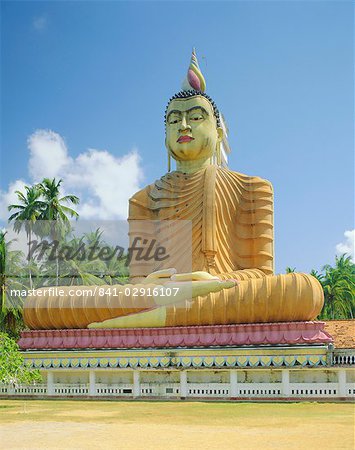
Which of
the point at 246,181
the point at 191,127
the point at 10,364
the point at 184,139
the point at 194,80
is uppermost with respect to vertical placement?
the point at 194,80

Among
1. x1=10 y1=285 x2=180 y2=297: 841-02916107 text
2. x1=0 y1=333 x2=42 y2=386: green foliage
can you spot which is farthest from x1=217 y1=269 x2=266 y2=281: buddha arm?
x1=0 y1=333 x2=42 y2=386: green foliage

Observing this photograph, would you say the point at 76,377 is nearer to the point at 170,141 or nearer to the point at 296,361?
the point at 296,361

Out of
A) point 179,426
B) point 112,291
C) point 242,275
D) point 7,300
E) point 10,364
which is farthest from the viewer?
point 7,300

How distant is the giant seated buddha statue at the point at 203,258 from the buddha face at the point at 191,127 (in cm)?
3

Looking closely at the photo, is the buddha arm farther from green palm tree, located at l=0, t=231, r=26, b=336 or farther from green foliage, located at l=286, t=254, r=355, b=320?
green foliage, located at l=286, t=254, r=355, b=320

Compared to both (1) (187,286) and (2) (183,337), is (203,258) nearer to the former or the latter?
(1) (187,286)

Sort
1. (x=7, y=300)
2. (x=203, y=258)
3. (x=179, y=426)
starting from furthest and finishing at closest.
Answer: (x=7, y=300) → (x=203, y=258) → (x=179, y=426)

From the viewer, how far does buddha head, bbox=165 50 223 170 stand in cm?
1838

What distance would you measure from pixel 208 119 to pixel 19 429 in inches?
463

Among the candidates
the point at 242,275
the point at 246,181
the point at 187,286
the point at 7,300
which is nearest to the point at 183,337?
the point at 187,286

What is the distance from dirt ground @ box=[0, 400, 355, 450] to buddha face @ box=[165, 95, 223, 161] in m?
8.06

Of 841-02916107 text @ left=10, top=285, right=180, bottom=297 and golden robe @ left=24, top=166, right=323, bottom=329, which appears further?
841-02916107 text @ left=10, top=285, right=180, bottom=297

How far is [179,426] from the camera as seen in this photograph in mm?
8805

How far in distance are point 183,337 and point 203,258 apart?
9.87 ft
